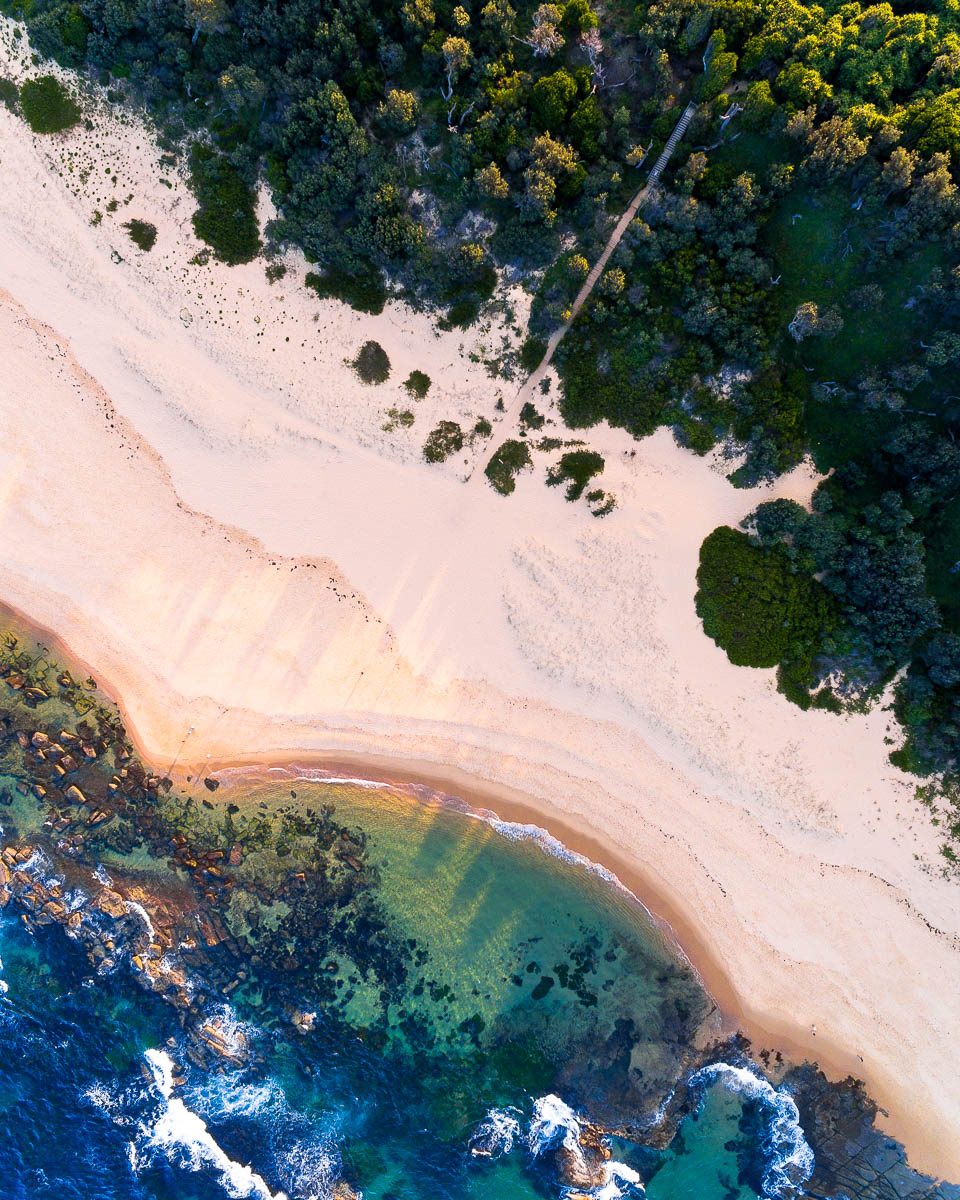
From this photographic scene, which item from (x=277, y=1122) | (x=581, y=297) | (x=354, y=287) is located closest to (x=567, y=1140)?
(x=277, y=1122)

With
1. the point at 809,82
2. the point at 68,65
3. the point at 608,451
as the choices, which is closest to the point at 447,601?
the point at 608,451

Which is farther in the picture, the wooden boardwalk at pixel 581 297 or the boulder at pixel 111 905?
the boulder at pixel 111 905

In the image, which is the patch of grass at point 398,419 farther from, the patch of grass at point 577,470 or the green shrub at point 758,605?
the green shrub at point 758,605

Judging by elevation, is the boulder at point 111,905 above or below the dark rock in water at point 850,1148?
below

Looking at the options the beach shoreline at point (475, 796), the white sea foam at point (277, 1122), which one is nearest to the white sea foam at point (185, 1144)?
the white sea foam at point (277, 1122)

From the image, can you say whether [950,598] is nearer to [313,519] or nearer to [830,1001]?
[830,1001]

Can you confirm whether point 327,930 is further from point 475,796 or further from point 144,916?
point 475,796

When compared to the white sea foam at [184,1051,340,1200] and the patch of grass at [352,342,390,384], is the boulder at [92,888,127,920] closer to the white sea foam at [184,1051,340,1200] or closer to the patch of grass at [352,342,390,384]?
the white sea foam at [184,1051,340,1200]
